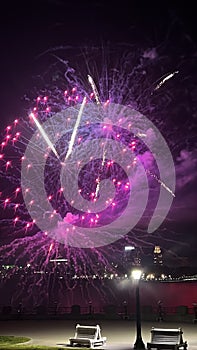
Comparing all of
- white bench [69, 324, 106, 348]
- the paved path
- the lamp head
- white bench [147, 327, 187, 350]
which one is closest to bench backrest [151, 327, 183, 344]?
white bench [147, 327, 187, 350]

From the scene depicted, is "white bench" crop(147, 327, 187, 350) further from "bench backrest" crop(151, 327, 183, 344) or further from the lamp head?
the lamp head

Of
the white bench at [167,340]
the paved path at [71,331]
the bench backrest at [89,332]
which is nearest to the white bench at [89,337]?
the bench backrest at [89,332]

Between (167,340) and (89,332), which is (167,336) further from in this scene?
(89,332)

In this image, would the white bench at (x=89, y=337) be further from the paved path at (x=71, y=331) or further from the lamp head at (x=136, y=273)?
the lamp head at (x=136, y=273)

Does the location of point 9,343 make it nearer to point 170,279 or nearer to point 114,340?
point 114,340

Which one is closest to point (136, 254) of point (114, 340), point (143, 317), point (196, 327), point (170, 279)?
point (114, 340)

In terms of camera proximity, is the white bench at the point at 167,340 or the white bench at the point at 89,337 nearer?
the white bench at the point at 167,340

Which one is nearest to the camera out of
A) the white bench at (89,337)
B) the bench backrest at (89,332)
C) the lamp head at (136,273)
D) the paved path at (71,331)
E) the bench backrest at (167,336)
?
the bench backrest at (167,336)

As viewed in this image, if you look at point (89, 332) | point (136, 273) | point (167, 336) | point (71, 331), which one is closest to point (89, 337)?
point (89, 332)
